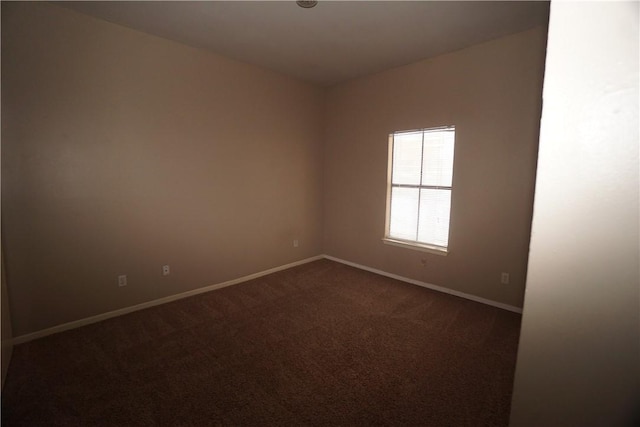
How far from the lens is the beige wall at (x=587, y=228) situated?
1.39ft

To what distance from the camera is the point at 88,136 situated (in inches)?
99.7

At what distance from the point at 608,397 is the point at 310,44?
3.40 m

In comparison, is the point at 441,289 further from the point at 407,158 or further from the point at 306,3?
the point at 306,3

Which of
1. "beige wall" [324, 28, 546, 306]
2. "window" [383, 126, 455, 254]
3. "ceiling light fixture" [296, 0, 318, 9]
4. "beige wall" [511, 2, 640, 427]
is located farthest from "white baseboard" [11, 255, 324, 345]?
"beige wall" [511, 2, 640, 427]

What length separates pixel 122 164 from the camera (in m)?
2.73

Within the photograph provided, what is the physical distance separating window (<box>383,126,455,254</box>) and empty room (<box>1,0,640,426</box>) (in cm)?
3

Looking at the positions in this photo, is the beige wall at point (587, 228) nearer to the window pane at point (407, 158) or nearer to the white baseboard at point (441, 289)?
the white baseboard at point (441, 289)

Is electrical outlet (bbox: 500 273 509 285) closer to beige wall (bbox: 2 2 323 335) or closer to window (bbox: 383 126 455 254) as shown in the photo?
window (bbox: 383 126 455 254)

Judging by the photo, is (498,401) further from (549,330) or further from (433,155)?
(433,155)

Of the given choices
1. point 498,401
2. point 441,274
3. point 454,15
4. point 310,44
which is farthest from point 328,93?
point 498,401

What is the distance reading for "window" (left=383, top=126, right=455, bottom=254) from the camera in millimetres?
3393

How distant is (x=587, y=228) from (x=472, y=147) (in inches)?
120

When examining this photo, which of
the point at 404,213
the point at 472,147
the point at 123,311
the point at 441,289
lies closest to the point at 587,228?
the point at 472,147

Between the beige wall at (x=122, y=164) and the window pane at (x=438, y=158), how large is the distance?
202 centimetres
